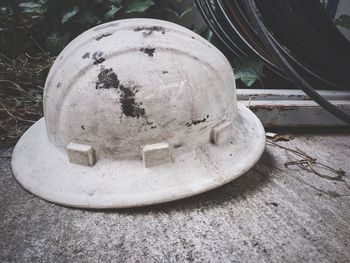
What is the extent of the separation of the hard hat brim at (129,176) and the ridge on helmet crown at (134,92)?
54 mm

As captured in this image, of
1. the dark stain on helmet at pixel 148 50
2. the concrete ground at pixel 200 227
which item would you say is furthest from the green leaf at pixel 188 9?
the concrete ground at pixel 200 227

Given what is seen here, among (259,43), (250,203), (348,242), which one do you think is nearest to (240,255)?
(250,203)

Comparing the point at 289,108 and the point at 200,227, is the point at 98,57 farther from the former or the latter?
the point at 289,108

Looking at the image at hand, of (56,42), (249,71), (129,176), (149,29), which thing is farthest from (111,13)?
(129,176)

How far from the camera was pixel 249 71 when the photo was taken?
2031 mm

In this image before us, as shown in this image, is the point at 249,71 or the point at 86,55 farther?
the point at 249,71

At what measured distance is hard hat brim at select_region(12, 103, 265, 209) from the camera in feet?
3.41

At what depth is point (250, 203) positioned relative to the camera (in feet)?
3.82

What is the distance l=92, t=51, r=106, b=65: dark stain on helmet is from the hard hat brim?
1.21 feet

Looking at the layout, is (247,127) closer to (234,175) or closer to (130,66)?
(234,175)

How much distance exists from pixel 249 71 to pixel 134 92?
4.05ft

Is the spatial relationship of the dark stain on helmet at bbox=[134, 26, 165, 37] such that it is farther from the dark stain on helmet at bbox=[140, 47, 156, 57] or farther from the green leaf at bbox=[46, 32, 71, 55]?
the green leaf at bbox=[46, 32, 71, 55]

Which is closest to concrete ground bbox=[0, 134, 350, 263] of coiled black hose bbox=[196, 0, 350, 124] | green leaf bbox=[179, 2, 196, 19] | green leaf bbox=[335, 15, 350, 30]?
coiled black hose bbox=[196, 0, 350, 124]

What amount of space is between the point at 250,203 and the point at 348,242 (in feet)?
1.14
